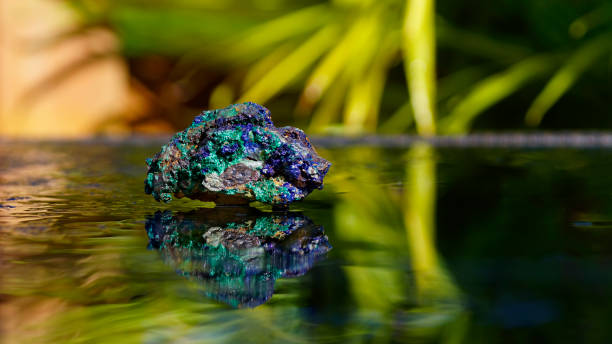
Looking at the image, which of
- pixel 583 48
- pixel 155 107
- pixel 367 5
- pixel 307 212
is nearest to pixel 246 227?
pixel 307 212

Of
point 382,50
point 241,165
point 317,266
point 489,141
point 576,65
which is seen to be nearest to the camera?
point 317,266

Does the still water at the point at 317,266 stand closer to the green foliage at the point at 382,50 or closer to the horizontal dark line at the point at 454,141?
the horizontal dark line at the point at 454,141

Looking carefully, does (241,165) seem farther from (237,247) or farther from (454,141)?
(454,141)

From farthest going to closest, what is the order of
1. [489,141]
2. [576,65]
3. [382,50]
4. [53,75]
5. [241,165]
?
[53,75], [382,50], [576,65], [489,141], [241,165]

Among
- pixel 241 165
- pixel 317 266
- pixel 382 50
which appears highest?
pixel 382 50

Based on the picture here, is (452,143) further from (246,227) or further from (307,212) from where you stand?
(246,227)

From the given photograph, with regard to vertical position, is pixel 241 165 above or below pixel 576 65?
below

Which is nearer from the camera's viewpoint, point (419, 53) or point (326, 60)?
point (419, 53)

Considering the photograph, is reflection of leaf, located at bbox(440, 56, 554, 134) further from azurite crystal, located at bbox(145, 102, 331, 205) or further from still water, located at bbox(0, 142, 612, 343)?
azurite crystal, located at bbox(145, 102, 331, 205)

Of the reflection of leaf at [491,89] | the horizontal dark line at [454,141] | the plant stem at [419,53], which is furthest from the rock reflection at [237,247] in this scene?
the reflection of leaf at [491,89]

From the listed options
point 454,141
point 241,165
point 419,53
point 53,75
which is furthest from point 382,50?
point 241,165
